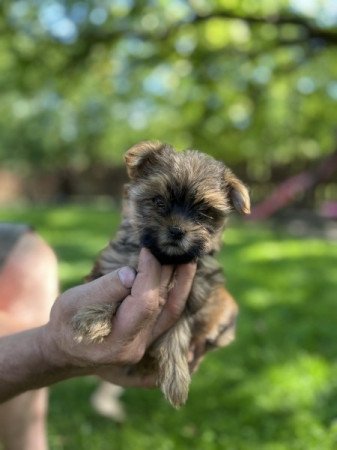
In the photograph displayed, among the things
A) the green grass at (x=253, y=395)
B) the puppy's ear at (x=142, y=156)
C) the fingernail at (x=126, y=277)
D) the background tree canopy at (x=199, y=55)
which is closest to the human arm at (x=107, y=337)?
the fingernail at (x=126, y=277)

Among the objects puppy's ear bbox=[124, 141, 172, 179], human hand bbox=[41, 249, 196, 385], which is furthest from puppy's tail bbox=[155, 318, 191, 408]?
puppy's ear bbox=[124, 141, 172, 179]

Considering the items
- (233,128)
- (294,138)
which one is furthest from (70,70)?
(294,138)

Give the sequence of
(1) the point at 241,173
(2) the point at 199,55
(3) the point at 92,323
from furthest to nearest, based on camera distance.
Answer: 1. (1) the point at 241,173
2. (2) the point at 199,55
3. (3) the point at 92,323

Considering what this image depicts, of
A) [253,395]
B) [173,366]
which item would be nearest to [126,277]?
[173,366]

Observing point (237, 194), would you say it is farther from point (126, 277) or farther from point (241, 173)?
point (241, 173)

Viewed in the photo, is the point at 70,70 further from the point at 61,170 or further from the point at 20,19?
the point at 61,170

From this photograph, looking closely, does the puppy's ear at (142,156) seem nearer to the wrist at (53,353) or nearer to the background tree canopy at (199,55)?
the wrist at (53,353)

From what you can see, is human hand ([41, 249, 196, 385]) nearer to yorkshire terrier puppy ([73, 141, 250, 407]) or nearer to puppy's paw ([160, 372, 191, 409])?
yorkshire terrier puppy ([73, 141, 250, 407])

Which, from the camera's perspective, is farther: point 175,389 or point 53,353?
point 175,389
